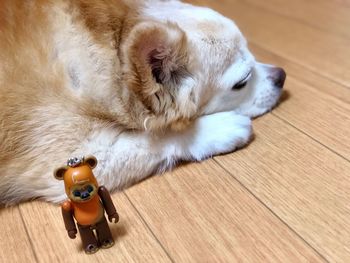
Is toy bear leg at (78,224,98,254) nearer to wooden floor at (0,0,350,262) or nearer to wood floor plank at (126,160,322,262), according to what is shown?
wooden floor at (0,0,350,262)

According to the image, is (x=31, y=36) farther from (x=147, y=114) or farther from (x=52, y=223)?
(x=52, y=223)

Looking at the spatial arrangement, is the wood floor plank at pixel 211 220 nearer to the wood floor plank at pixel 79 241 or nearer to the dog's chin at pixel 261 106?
the wood floor plank at pixel 79 241

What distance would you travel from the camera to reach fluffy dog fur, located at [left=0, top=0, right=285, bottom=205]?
1144 millimetres

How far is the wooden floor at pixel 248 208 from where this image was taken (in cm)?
101

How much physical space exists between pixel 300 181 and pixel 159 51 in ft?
1.63

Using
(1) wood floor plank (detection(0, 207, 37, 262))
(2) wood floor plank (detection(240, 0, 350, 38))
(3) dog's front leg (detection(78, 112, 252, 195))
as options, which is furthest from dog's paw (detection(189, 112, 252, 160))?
(2) wood floor plank (detection(240, 0, 350, 38))

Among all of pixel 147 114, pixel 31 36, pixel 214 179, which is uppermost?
pixel 31 36

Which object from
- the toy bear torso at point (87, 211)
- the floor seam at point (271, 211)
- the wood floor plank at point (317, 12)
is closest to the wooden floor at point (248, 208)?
the floor seam at point (271, 211)

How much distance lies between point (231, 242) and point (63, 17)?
2.38ft

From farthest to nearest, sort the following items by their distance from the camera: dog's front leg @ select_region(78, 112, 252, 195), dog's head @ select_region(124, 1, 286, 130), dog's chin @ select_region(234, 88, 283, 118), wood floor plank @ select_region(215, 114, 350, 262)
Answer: dog's chin @ select_region(234, 88, 283, 118), dog's front leg @ select_region(78, 112, 252, 195), dog's head @ select_region(124, 1, 286, 130), wood floor plank @ select_region(215, 114, 350, 262)

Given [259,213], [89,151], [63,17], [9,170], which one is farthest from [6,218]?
[259,213]

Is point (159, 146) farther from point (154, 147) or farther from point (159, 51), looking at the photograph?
point (159, 51)

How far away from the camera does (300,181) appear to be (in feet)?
3.86

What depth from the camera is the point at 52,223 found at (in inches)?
45.1
